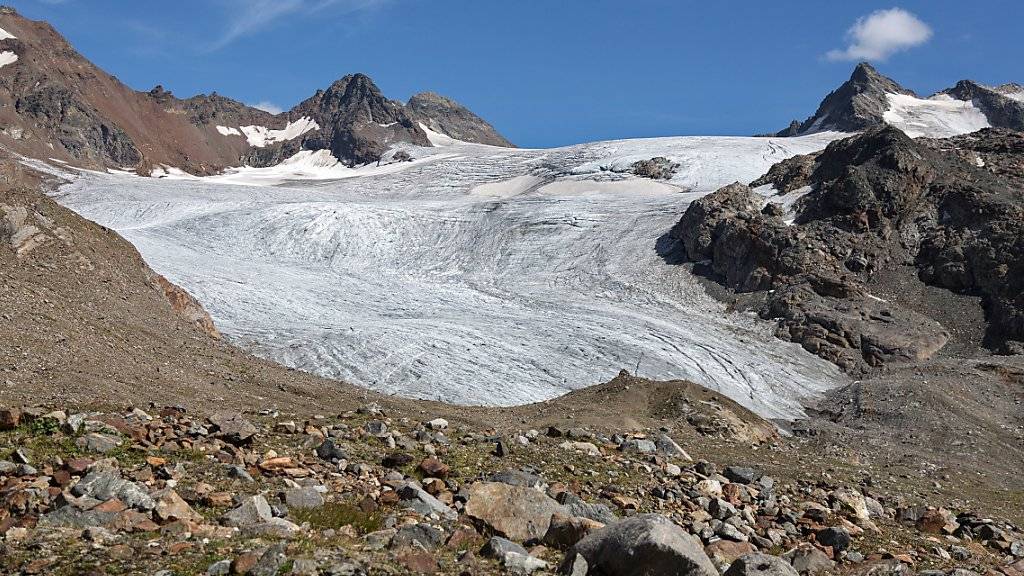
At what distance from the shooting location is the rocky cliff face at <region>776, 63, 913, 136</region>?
119 meters

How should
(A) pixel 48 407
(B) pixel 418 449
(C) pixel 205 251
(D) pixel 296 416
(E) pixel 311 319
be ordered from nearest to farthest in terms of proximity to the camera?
1. (A) pixel 48 407
2. (B) pixel 418 449
3. (D) pixel 296 416
4. (E) pixel 311 319
5. (C) pixel 205 251

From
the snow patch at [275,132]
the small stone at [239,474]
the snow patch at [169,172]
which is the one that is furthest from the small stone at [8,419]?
the snow patch at [275,132]

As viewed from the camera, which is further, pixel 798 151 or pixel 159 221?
pixel 798 151

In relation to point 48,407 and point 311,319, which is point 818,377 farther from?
point 48,407

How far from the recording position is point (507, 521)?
7.56 m

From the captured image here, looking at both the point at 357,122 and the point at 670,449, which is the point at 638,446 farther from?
the point at 357,122

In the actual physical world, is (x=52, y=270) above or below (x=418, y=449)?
above

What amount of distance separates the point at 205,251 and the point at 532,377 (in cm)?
2720

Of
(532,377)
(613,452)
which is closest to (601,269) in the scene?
(532,377)

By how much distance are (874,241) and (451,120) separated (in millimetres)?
151394

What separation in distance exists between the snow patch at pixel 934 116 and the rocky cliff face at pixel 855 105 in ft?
6.87

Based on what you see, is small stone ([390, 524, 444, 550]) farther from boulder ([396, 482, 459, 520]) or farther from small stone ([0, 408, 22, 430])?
small stone ([0, 408, 22, 430])

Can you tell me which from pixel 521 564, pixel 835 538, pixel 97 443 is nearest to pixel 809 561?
pixel 835 538

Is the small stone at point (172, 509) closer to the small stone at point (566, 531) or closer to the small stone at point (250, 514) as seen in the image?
the small stone at point (250, 514)
